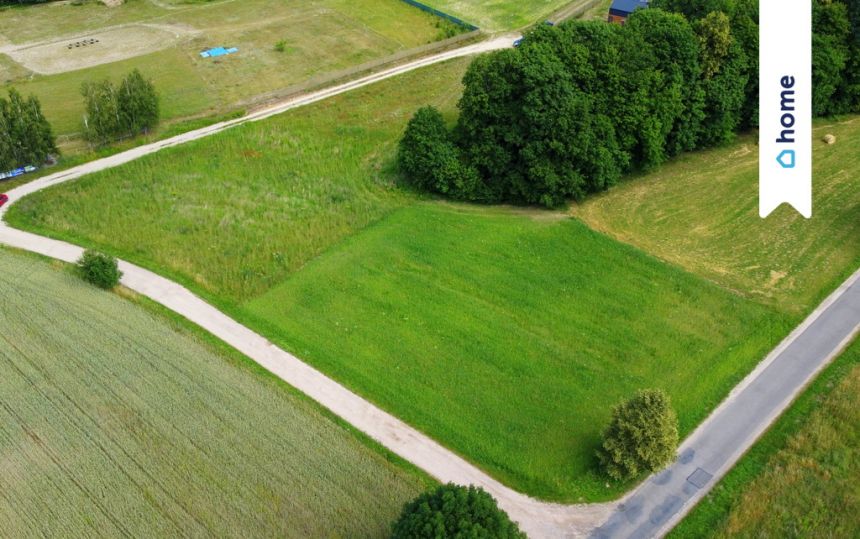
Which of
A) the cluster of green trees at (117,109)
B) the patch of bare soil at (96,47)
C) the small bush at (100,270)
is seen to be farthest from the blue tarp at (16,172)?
the patch of bare soil at (96,47)

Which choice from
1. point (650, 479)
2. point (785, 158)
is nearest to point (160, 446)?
point (650, 479)

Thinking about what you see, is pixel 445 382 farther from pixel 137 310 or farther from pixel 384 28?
pixel 384 28

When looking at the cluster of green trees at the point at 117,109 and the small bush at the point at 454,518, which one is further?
the cluster of green trees at the point at 117,109

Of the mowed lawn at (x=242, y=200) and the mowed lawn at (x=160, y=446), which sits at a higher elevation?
the mowed lawn at (x=242, y=200)

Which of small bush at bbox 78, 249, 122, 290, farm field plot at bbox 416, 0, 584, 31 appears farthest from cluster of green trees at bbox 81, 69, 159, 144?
farm field plot at bbox 416, 0, 584, 31

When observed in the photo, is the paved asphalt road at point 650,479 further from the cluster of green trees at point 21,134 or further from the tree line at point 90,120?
the tree line at point 90,120

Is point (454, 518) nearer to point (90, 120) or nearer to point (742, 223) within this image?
point (742, 223)

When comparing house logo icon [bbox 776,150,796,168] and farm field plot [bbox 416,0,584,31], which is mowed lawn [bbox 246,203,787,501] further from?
farm field plot [bbox 416,0,584,31]

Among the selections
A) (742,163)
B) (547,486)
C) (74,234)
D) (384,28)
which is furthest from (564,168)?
(384,28)
